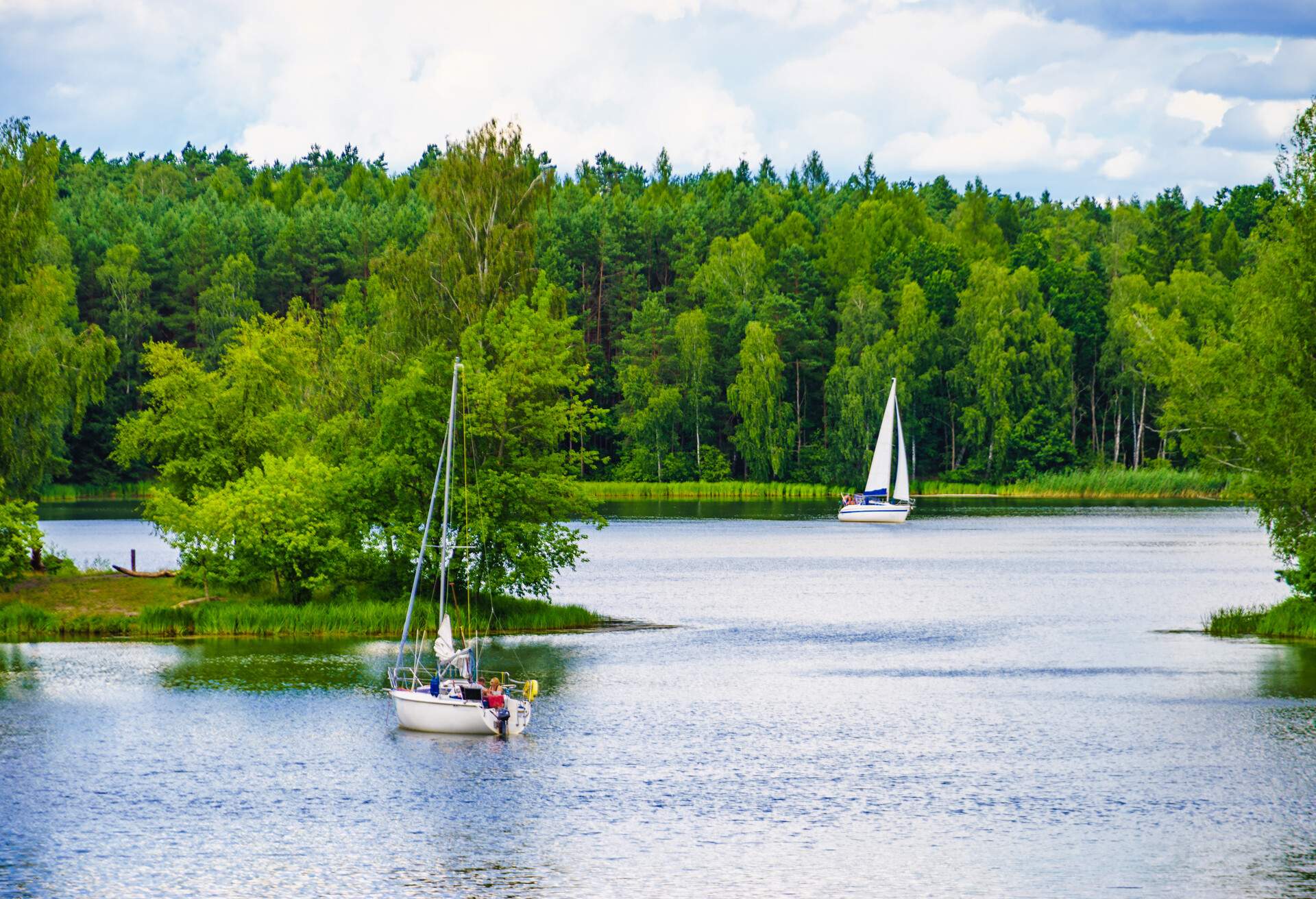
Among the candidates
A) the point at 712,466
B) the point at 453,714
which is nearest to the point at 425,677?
the point at 453,714

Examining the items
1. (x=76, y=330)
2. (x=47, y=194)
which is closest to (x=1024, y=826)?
(x=47, y=194)

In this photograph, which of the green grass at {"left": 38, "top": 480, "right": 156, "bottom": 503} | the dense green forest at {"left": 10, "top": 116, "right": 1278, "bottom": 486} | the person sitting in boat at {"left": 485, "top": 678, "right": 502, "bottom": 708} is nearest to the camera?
the person sitting in boat at {"left": 485, "top": 678, "right": 502, "bottom": 708}

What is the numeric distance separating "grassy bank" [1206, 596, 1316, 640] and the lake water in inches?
30.4

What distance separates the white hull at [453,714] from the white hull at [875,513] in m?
85.5

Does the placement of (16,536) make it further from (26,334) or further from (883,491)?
(883,491)

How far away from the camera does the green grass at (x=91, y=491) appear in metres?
137

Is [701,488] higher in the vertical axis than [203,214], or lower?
lower

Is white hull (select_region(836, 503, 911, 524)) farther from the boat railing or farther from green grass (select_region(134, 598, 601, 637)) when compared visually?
the boat railing

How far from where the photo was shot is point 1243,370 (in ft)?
177

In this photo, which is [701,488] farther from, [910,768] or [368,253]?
[910,768]

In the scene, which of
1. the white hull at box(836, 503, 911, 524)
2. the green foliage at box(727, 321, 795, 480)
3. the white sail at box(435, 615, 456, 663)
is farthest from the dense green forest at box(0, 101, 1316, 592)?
the white sail at box(435, 615, 456, 663)

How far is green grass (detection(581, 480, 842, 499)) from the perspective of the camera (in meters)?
154

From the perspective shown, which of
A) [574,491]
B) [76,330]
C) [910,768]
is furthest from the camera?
[76,330]

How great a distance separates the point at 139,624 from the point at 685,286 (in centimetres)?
12010
